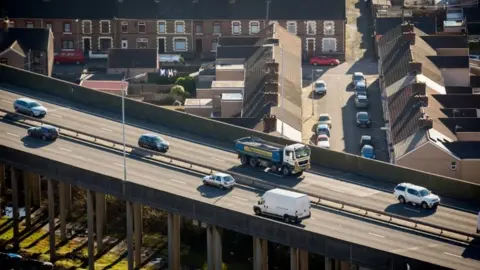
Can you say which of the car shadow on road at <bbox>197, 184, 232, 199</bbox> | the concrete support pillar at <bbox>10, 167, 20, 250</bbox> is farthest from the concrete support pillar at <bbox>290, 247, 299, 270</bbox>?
the concrete support pillar at <bbox>10, 167, 20, 250</bbox>

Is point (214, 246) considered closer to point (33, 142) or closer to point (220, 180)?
point (220, 180)

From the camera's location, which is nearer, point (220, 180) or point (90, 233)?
point (220, 180)

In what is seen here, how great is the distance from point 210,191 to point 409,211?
56.2 ft

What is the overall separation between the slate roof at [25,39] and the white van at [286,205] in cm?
7495

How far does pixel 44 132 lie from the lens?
150 m

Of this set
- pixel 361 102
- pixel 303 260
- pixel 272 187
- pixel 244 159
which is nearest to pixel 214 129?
pixel 244 159

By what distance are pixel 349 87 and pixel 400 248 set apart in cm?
7290

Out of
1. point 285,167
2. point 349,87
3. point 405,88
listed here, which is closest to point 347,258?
point 285,167

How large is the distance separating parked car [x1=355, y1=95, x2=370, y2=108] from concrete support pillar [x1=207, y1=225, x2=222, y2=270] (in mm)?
52067

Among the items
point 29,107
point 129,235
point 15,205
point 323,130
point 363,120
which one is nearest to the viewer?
point 129,235

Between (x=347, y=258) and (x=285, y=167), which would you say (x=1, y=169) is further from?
(x=347, y=258)

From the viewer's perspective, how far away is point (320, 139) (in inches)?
6663

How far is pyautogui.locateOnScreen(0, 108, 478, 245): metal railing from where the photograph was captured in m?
125

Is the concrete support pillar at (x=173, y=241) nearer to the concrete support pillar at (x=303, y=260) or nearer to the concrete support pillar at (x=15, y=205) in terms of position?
the concrete support pillar at (x=303, y=260)
